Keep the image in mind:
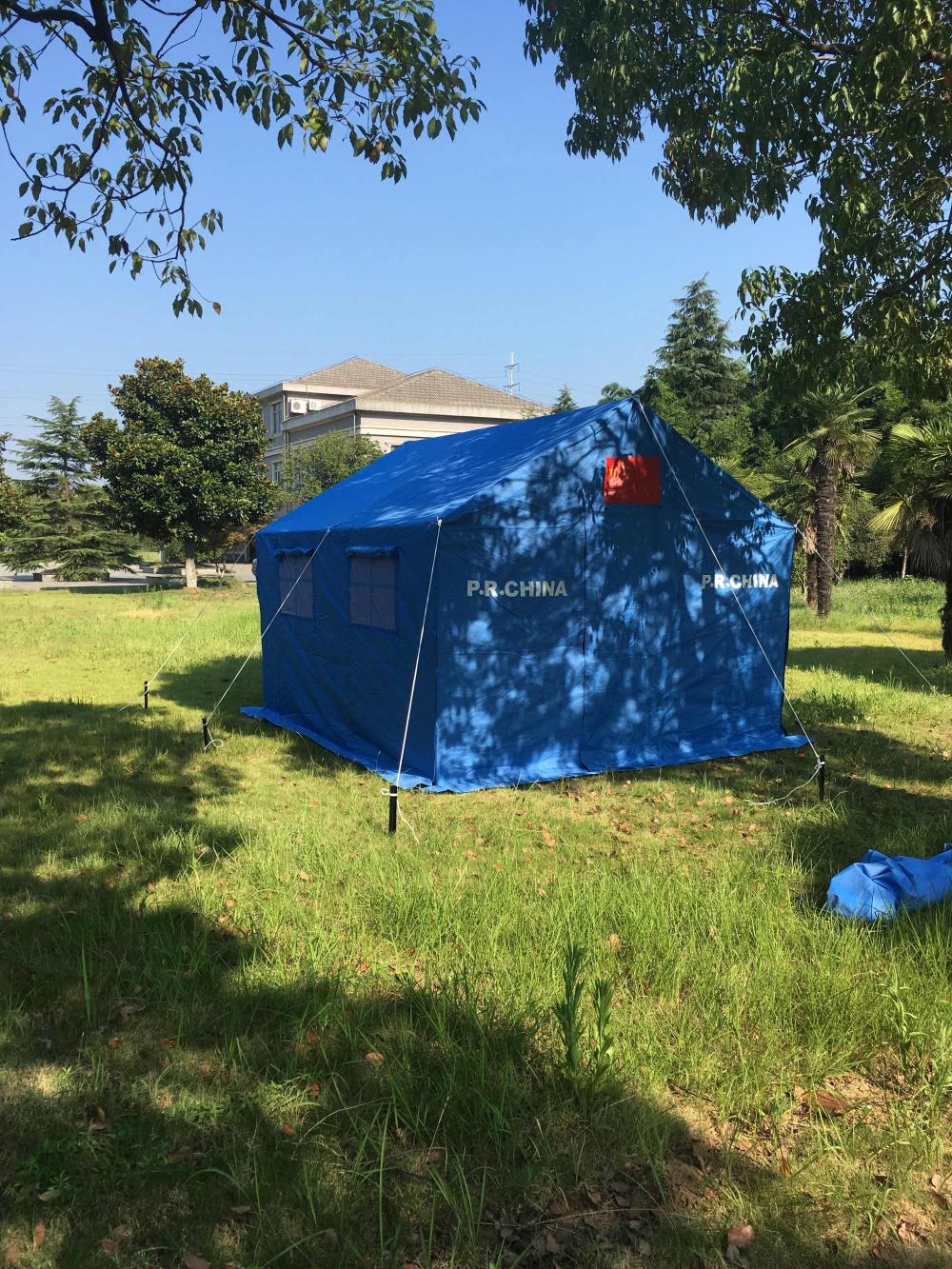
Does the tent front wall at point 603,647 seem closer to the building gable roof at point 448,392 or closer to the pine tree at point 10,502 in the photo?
the pine tree at point 10,502

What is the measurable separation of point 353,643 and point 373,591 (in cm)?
73

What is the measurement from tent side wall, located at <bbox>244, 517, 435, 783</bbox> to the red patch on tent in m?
2.00

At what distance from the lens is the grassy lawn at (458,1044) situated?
286 centimetres

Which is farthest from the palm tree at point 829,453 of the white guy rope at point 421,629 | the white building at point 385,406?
the white building at point 385,406

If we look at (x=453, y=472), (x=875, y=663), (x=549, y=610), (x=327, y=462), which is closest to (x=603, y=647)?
(x=549, y=610)

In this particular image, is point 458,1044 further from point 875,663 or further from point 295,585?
point 875,663

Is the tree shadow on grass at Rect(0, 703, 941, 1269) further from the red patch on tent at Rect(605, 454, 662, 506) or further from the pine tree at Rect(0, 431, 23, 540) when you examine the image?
the pine tree at Rect(0, 431, 23, 540)

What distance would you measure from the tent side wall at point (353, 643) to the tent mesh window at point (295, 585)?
19 mm

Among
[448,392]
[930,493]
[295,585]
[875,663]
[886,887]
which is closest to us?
[886,887]

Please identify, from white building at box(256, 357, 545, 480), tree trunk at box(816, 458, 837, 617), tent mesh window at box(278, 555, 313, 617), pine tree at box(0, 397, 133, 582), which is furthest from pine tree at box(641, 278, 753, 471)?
tent mesh window at box(278, 555, 313, 617)

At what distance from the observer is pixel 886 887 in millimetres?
4922

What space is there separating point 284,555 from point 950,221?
771 centimetres

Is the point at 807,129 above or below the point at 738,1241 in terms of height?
above

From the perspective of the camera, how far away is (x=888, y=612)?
27234mm
